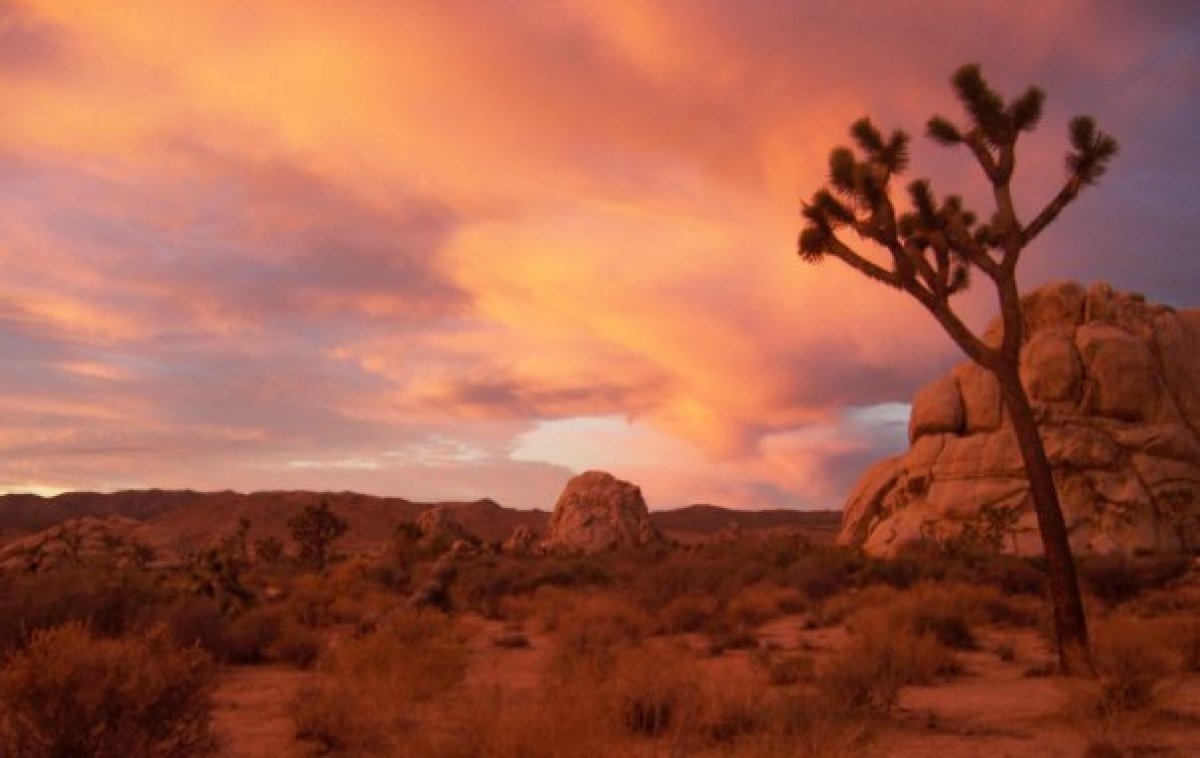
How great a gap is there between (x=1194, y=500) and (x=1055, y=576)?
26692mm

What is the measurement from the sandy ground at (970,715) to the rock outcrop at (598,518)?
31.4 metres

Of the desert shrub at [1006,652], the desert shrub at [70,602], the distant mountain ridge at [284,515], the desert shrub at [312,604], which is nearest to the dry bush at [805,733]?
the desert shrub at [1006,652]

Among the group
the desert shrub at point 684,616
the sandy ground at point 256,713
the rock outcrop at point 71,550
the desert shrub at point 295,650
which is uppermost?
the rock outcrop at point 71,550

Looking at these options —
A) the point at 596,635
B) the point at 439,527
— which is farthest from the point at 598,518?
the point at 596,635

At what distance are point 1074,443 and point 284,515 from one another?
262 ft

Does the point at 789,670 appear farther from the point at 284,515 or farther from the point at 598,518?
the point at 284,515

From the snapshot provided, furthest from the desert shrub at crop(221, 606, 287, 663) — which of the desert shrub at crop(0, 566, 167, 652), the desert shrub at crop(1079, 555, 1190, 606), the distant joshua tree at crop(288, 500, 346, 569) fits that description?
the distant joshua tree at crop(288, 500, 346, 569)

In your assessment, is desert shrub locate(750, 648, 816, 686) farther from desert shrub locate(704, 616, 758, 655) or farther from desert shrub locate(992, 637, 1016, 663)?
desert shrub locate(992, 637, 1016, 663)

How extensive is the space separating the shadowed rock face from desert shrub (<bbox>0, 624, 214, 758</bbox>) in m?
29.8

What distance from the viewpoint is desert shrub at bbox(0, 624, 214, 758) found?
5.52 m

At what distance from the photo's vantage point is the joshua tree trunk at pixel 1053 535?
11.2 metres

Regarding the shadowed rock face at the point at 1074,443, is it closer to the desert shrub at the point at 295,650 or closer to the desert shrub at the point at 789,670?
the desert shrub at the point at 789,670

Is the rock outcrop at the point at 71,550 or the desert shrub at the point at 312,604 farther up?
the rock outcrop at the point at 71,550

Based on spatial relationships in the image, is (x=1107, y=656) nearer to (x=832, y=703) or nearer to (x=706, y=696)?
(x=832, y=703)
